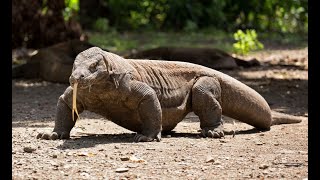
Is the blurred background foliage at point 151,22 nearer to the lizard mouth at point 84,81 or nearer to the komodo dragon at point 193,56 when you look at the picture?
the komodo dragon at point 193,56

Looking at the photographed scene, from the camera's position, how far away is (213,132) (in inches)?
255

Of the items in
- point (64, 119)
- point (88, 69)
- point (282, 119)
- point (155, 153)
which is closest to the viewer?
point (155, 153)

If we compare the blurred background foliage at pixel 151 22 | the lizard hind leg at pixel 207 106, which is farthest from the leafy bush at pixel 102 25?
the lizard hind leg at pixel 207 106

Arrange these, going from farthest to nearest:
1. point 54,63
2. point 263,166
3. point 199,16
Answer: point 199,16, point 54,63, point 263,166

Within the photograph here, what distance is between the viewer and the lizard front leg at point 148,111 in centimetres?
613

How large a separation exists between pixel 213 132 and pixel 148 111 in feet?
2.20

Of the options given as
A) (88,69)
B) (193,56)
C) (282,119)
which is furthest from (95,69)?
(193,56)

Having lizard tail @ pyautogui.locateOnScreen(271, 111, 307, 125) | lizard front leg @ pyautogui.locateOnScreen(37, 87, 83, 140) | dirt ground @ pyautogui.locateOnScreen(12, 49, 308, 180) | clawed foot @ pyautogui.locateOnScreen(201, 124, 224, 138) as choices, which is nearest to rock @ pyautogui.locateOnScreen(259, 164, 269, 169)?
dirt ground @ pyautogui.locateOnScreen(12, 49, 308, 180)

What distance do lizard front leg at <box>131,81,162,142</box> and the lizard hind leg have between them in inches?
20.3

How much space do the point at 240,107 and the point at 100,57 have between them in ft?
5.05

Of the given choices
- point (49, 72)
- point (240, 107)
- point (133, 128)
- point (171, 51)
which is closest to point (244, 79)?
point (171, 51)

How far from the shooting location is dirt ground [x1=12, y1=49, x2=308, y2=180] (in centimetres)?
489

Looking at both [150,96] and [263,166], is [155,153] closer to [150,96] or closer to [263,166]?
[150,96]

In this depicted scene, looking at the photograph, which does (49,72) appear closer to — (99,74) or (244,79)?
(244,79)
